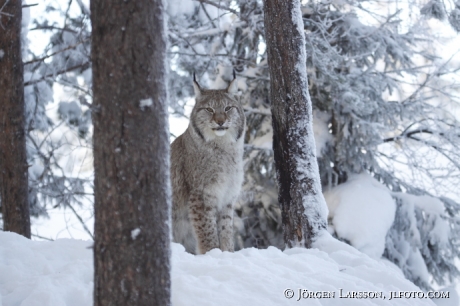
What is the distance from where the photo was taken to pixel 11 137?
18.9 ft

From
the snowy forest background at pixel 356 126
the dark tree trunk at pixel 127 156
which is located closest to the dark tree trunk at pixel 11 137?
the snowy forest background at pixel 356 126

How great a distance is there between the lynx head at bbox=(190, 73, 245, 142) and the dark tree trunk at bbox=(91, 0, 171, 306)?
9.07 ft

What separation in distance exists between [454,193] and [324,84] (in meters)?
2.64

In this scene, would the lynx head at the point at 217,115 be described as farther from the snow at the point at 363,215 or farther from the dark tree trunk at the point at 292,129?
the snow at the point at 363,215

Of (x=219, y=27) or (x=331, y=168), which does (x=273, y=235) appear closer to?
(x=331, y=168)

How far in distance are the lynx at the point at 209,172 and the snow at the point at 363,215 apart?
2.21m

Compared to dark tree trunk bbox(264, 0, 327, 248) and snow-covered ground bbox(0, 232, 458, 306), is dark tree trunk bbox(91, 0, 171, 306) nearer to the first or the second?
snow-covered ground bbox(0, 232, 458, 306)

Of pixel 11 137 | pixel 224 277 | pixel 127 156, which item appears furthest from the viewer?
pixel 11 137

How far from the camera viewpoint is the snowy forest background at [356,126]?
7.37 metres

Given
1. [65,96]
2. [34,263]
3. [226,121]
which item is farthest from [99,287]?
[65,96]

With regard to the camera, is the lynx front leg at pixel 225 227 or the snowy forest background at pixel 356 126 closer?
the lynx front leg at pixel 225 227

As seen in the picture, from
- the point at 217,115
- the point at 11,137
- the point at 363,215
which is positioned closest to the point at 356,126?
the point at 363,215

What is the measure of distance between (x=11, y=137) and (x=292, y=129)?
318 centimetres

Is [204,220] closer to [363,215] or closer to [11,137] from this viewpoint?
[11,137]
